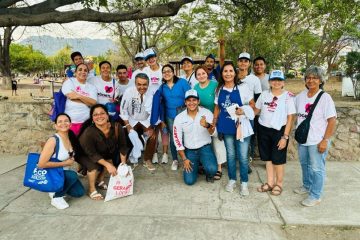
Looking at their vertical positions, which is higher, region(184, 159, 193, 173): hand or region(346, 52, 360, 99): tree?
region(346, 52, 360, 99): tree

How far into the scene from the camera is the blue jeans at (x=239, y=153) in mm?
4500

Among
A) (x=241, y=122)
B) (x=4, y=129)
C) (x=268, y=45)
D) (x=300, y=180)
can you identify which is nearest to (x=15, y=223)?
(x=241, y=122)

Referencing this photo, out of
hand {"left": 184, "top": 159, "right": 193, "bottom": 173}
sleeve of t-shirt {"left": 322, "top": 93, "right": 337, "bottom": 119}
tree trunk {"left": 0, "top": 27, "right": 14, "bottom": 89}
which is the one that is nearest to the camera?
sleeve of t-shirt {"left": 322, "top": 93, "right": 337, "bottom": 119}

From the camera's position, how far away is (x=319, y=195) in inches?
166

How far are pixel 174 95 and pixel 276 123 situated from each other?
1668 millimetres

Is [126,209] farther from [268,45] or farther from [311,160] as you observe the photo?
[268,45]

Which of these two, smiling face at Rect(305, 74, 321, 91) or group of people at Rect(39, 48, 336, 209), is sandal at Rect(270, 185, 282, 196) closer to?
group of people at Rect(39, 48, 336, 209)

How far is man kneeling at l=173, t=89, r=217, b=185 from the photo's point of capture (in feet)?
15.9

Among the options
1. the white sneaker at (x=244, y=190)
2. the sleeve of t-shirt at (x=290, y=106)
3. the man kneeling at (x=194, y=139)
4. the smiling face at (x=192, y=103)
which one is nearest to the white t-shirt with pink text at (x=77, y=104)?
the man kneeling at (x=194, y=139)

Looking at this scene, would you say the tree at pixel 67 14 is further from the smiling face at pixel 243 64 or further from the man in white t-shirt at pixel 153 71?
the smiling face at pixel 243 64

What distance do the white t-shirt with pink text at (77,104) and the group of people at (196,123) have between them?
14 millimetres

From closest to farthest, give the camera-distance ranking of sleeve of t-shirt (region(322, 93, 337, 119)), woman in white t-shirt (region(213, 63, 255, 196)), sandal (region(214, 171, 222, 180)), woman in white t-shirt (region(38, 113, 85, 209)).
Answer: sleeve of t-shirt (region(322, 93, 337, 119))
woman in white t-shirt (region(38, 113, 85, 209))
woman in white t-shirt (region(213, 63, 255, 196))
sandal (region(214, 171, 222, 180))

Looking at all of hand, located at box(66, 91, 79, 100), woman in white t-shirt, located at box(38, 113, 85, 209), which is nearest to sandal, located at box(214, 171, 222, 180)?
woman in white t-shirt, located at box(38, 113, 85, 209)

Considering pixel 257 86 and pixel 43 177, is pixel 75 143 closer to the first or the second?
pixel 43 177
